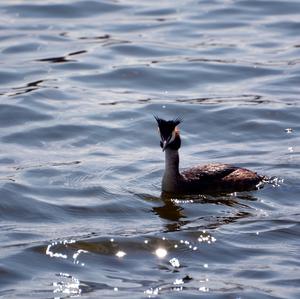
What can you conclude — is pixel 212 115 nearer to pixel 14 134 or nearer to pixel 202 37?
pixel 14 134

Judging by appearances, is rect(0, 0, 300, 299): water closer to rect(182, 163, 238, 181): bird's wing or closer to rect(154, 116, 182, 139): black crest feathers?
rect(182, 163, 238, 181): bird's wing

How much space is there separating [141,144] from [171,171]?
1.98m

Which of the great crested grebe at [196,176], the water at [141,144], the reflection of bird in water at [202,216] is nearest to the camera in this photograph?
the water at [141,144]

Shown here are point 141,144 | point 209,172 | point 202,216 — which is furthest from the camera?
point 141,144

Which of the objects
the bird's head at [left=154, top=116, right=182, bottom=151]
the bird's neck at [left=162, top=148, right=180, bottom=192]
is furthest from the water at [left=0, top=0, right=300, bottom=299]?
the bird's head at [left=154, top=116, right=182, bottom=151]

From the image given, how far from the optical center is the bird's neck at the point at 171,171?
1565cm

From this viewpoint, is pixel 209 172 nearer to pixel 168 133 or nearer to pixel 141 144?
pixel 168 133

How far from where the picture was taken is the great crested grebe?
1560cm

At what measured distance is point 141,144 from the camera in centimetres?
Answer: 1766

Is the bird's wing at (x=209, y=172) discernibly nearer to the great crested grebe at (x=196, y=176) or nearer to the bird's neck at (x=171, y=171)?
the great crested grebe at (x=196, y=176)

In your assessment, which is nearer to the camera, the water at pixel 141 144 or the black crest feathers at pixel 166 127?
the water at pixel 141 144

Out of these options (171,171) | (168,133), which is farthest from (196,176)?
(168,133)

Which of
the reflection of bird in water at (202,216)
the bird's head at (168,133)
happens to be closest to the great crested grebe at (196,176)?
the bird's head at (168,133)

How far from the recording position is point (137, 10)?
25.6 m
